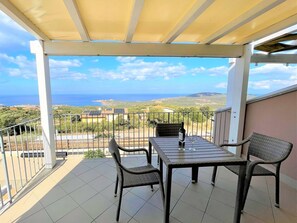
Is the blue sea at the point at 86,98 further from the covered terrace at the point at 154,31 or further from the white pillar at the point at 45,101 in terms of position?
the covered terrace at the point at 154,31

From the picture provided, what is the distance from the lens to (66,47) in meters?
2.88

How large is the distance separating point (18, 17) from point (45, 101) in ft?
4.62

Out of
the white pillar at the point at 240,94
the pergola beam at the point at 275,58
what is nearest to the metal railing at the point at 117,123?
the white pillar at the point at 240,94

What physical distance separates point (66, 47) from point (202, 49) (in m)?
2.53

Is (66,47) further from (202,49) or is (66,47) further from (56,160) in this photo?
(202,49)

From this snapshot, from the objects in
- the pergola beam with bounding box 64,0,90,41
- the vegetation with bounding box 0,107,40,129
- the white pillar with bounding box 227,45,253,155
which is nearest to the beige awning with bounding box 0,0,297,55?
the pergola beam with bounding box 64,0,90,41

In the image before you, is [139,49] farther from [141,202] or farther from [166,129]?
[141,202]

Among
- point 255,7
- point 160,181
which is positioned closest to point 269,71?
point 255,7

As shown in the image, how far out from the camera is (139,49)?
3.06 metres

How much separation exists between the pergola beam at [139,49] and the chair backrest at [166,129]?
136 cm

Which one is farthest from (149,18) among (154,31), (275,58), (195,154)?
(275,58)

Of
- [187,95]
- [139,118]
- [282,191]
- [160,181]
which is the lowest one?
[282,191]

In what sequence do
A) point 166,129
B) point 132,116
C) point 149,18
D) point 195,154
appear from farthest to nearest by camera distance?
1. point 132,116
2. point 166,129
3. point 149,18
4. point 195,154

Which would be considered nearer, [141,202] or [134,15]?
[134,15]
